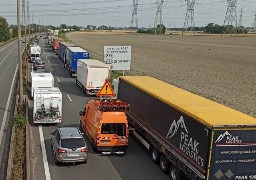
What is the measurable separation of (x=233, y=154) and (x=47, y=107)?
14.3 m

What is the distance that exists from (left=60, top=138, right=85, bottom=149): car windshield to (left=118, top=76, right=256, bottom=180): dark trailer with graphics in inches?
133

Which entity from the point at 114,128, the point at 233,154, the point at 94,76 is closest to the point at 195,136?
the point at 233,154

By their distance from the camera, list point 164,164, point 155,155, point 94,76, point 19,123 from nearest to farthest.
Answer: point 164,164 < point 155,155 < point 19,123 < point 94,76

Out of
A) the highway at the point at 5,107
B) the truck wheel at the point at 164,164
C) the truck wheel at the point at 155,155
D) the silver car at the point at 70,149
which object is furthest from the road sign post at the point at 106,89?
the truck wheel at the point at 164,164

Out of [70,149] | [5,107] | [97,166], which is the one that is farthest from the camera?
[5,107]

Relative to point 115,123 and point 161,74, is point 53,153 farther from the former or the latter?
point 161,74

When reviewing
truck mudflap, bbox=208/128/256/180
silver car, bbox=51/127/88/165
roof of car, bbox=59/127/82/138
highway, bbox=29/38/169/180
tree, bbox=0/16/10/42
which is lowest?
highway, bbox=29/38/169/180

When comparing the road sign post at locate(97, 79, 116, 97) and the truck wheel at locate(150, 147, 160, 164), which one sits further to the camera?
the road sign post at locate(97, 79, 116, 97)

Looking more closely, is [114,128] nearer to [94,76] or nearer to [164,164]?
[164,164]

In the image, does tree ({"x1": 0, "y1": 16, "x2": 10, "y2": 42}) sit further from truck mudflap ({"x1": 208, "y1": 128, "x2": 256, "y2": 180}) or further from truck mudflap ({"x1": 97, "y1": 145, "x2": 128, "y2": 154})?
truck mudflap ({"x1": 208, "y1": 128, "x2": 256, "y2": 180})

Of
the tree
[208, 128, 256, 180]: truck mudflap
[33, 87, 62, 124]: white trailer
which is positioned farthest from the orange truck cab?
the tree

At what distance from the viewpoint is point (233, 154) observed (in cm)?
1281

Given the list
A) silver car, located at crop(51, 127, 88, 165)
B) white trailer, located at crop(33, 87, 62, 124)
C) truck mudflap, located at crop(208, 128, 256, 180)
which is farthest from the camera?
white trailer, located at crop(33, 87, 62, 124)

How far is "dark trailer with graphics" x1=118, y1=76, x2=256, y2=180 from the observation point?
1269 centimetres
